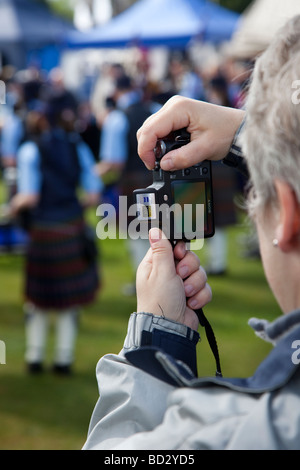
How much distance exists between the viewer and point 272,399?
0.91 m

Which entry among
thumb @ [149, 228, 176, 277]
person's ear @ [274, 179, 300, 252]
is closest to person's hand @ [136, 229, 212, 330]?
thumb @ [149, 228, 176, 277]

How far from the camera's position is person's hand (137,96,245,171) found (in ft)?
4.01

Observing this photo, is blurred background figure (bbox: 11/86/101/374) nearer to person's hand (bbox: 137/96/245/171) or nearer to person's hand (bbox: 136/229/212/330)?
person's hand (bbox: 137/96/245/171)

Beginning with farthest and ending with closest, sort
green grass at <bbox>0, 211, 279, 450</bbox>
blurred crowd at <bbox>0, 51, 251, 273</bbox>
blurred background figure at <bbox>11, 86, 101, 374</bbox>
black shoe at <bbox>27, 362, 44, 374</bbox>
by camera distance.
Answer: blurred crowd at <bbox>0, 51, 251, 273</bbox>
black shoe at <bbox>27, 362, 44, 374</bbox>
blurred background figure at <bbox>11, 86, 101, 374</bbox>
green grass at <bbox>0, 211, 279, 450</bbox>

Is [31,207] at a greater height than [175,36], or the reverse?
[175,36]

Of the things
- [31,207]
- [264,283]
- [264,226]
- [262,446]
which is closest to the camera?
[262,446]

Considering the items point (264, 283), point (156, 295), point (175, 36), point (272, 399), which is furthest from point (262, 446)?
point (175, 36)

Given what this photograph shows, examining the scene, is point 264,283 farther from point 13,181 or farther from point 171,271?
point 171,271

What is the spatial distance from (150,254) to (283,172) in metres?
0.34

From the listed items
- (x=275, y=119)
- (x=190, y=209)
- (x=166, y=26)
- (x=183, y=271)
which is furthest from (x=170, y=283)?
(x=166, y=26)

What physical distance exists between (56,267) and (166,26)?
10.2 m

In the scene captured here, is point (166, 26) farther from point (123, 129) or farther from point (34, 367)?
point (34, 367)

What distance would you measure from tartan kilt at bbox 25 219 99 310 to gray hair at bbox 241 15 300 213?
3.22m

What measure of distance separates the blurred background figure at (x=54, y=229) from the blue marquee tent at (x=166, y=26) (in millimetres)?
9517
